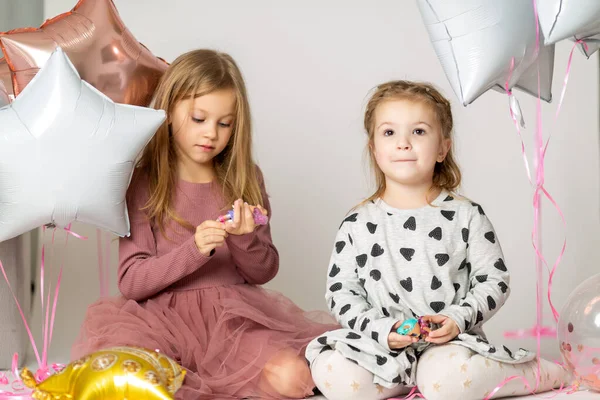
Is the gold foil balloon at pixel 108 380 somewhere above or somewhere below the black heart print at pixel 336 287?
below

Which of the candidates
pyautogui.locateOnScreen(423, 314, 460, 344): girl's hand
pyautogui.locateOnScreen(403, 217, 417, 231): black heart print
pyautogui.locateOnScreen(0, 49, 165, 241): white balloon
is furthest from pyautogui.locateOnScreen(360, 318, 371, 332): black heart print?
pyautogui.locateOnScreen(0, 49, 165, 241): white balloon

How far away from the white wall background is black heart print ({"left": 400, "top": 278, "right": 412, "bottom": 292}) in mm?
941

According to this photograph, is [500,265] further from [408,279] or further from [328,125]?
[328,125]

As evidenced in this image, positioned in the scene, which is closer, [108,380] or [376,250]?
[108,380]

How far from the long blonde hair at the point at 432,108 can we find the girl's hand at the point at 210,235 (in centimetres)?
32

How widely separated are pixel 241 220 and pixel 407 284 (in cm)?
34

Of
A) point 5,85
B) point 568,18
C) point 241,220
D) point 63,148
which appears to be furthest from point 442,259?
point 5,85

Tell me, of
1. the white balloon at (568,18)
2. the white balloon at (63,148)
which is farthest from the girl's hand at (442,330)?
the white balloon at (63,148)

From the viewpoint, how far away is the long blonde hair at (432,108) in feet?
5.67

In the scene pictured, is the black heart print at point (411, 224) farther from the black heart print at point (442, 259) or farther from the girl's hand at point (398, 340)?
the girl's hand at point (398, 340)

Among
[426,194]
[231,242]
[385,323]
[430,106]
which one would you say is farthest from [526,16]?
[231,242]

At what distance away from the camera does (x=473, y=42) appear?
5.13 feet

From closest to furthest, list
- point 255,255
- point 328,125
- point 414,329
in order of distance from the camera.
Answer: point 414,329, point 255,255, point 328,125

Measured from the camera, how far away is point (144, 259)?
6.01 ft
